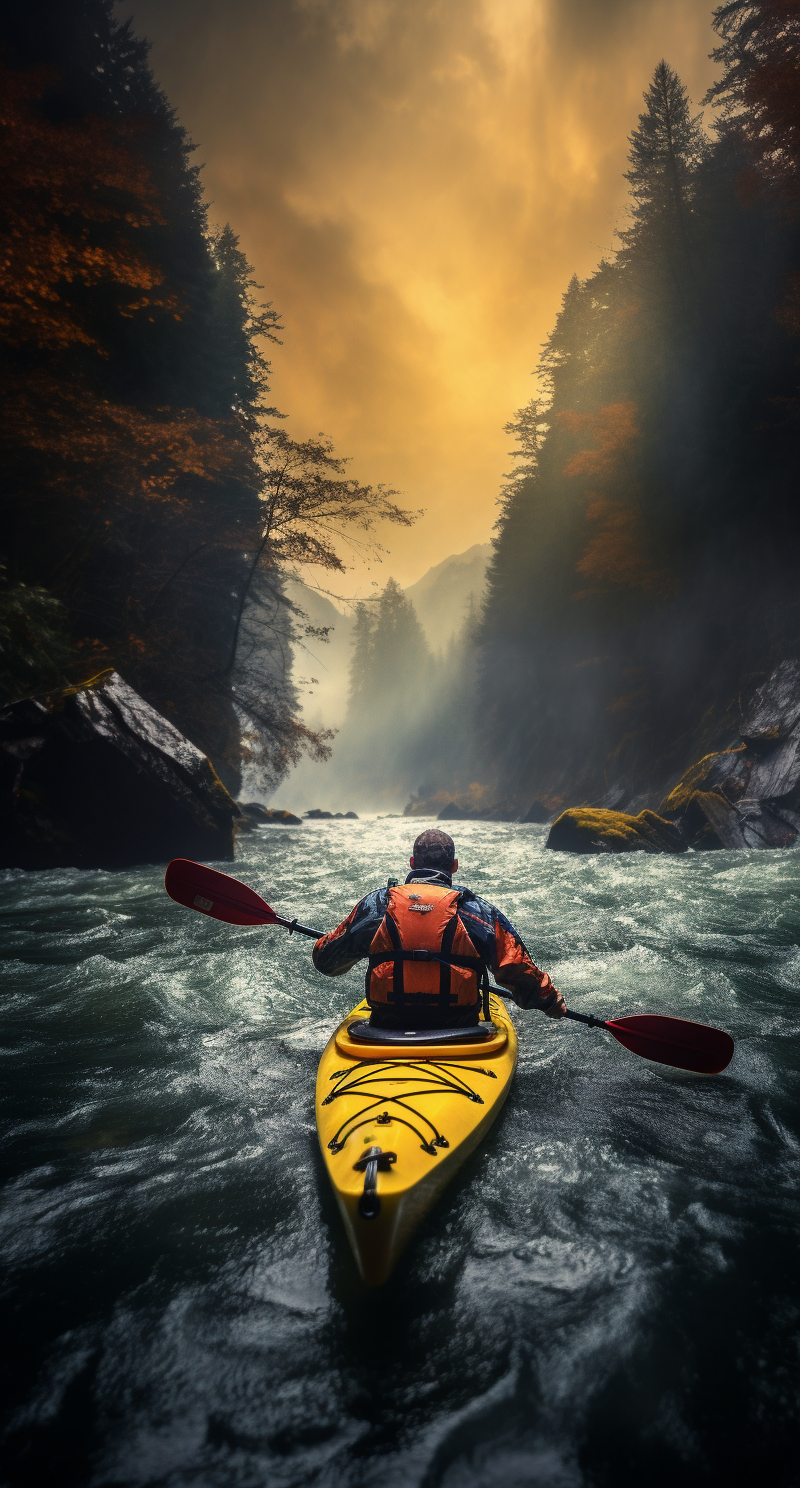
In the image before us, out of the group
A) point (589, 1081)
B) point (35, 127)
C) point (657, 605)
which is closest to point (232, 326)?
point (35, 127)

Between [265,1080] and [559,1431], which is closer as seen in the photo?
[559,1431]

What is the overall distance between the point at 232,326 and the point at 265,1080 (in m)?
19.3

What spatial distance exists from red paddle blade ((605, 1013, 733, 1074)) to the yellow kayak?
648 mm

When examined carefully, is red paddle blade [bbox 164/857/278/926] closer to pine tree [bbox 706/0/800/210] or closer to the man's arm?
the man's arm

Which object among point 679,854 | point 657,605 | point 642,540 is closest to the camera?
point 679,854

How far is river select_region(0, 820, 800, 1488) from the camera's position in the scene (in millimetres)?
1307

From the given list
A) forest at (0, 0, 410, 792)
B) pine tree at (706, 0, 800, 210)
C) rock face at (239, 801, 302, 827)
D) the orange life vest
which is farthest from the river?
rock face at (239, 801, 302, 827)

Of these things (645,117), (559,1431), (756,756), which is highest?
(645,117)

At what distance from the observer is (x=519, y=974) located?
2.77 m

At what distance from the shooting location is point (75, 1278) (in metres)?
1.78

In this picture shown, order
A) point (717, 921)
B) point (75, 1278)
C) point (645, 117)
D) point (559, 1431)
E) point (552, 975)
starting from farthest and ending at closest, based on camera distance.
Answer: point (645, 117)
point (717, 921)
point (552, 975)
point (75, 1278)
point (559, 1431)

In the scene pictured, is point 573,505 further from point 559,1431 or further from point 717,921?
point 559,1431

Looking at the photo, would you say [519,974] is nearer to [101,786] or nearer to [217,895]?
[217,895]

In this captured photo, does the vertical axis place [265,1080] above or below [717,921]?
below
